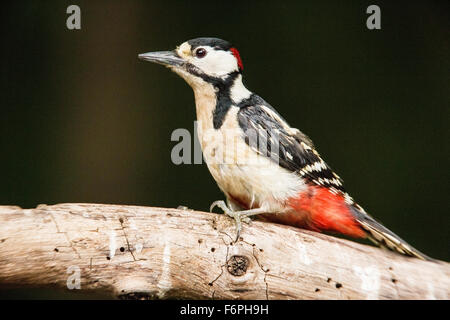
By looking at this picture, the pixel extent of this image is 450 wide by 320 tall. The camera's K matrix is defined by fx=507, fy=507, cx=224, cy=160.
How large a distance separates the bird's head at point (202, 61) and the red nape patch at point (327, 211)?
0.75 m

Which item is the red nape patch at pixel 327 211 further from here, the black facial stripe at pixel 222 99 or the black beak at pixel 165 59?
the black beak at pixel 165 59

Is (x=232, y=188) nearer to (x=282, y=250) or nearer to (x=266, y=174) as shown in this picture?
(x=266, y=174)

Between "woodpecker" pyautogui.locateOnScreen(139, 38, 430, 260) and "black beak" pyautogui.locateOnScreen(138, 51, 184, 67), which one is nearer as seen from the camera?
"woodpecker" pyautogui.locateOnScreen(139, 38, 430, 260)

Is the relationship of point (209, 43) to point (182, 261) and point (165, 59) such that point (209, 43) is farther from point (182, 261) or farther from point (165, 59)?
point (182, 261)

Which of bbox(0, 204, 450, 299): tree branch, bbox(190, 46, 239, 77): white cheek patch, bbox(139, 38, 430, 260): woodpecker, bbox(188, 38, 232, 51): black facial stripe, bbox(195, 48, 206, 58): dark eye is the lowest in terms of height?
bbox(0, 204, 450, 299): tree branch

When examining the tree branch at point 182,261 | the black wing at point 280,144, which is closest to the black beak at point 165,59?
the black wing at point 280,144

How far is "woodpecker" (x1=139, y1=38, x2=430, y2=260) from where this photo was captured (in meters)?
2.44

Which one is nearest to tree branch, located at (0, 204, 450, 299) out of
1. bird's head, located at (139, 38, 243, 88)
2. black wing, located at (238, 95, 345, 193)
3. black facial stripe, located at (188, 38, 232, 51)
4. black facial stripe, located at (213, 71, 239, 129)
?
black wing, located at (238, 95, 345, 193)

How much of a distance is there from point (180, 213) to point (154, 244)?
0.20 metres

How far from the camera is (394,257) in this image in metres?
2.35

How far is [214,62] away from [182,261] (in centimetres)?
105

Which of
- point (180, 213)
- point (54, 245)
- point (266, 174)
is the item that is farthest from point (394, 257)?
point (54, 245)

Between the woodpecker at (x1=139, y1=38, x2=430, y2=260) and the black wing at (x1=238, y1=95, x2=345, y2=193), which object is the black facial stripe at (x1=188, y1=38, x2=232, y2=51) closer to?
the woodpecker at (x1=139, y1=38, x2=430, y2=260)

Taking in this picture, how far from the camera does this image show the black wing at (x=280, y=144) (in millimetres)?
2504
